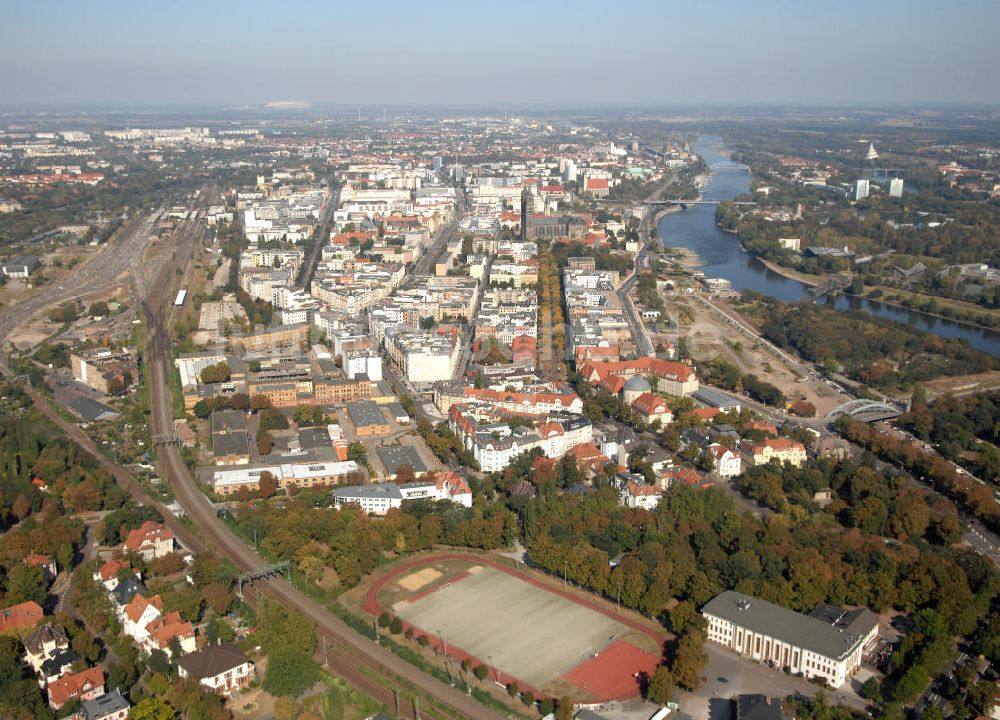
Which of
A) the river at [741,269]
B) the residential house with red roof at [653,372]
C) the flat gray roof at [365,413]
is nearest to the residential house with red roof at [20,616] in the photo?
the flat gray roof at [365,413]

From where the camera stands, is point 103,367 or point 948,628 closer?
point 948,628

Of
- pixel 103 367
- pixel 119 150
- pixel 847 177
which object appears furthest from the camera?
pixel 119 150

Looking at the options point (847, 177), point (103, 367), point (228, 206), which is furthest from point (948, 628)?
point (847, 177)

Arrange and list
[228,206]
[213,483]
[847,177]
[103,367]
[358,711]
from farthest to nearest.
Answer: [847,177] → [228,206] → [103,367] → [213,483] → [358,711]

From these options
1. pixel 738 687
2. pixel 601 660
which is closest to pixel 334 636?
pixel 601 660

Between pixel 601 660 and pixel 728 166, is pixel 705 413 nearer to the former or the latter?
pixel 601 660

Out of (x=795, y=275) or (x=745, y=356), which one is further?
(x=795, y=275)

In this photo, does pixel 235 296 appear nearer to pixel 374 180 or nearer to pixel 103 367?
pixel 103 367
